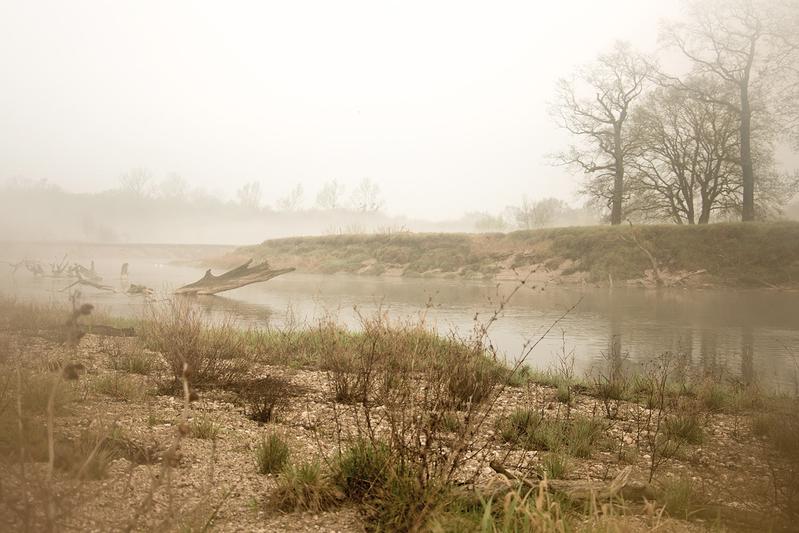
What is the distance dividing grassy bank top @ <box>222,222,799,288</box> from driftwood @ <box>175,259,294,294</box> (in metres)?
8.94

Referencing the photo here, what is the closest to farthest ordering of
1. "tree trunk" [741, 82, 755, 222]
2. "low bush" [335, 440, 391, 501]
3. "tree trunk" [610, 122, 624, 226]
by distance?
"low bush" [335, 440, 391, 501] → "tree trunk" [741, 82, 755, 222] → "tree trunk" [610, 122, 624, 226]

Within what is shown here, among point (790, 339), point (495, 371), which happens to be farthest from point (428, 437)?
point (790, 339)

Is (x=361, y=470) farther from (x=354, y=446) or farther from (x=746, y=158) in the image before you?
(x=746, y=158)

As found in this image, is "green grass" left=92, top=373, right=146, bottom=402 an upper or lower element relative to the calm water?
upper

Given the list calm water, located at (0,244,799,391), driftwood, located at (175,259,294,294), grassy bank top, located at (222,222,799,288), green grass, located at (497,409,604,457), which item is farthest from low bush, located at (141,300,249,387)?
grassy bank top, located at (222,222,799,288)

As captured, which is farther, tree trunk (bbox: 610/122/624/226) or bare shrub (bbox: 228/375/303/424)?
tree trunk (bbox: 610/122/624/226)

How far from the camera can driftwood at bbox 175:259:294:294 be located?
19.4m

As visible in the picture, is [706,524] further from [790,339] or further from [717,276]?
[717,276]

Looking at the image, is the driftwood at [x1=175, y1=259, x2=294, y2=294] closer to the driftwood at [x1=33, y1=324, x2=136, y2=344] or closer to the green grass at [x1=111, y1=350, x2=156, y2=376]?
the driftwood at [x1=33, y1=324, x2=136, y2=344]

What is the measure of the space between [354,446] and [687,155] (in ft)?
101

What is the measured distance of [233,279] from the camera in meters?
19.9

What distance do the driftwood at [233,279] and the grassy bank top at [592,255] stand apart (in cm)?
894

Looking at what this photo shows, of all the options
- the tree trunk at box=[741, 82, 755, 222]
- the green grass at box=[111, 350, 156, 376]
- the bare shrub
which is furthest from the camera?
the tree trunk at box=[741, 82, 755, 222]

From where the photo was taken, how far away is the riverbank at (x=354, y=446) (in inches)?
118
